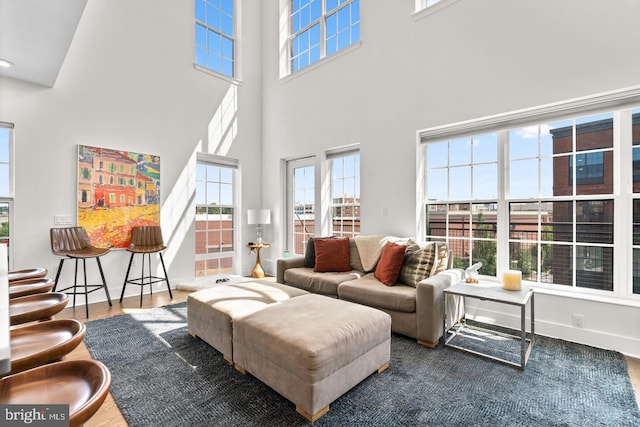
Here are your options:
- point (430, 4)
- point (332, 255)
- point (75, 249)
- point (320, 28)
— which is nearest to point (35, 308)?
point (75, 249)

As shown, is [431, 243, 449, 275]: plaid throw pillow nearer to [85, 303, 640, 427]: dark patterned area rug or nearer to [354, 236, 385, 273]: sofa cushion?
[354, 236, 385, 273]: sofa cushion

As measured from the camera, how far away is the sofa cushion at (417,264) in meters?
3.03

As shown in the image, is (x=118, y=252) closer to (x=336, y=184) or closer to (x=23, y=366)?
(x=336, y=184)

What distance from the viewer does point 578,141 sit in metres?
2.86

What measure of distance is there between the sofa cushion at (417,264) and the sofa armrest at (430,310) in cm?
28

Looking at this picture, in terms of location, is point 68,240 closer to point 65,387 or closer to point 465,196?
point 65,387

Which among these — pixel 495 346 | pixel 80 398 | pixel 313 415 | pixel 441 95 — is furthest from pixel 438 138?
pixel 80 398

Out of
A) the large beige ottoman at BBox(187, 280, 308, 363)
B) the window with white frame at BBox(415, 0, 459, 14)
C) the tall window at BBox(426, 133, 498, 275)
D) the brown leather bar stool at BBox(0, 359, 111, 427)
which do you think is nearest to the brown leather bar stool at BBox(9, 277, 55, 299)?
the large beige ottoman at BBox(187, 280, 308, 363)

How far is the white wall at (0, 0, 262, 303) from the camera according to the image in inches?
137

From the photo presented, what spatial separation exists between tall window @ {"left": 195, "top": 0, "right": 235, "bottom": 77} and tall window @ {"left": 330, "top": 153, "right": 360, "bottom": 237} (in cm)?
258

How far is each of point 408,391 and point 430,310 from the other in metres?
0.77

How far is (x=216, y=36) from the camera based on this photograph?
525 centimetres

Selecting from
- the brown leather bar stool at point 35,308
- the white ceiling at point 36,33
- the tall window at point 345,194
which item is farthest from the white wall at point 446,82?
the brown leather bar stool at point 35,308

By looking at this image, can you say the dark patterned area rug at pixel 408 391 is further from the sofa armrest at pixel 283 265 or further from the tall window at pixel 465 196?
the sofa armrest at pixel 283 265
